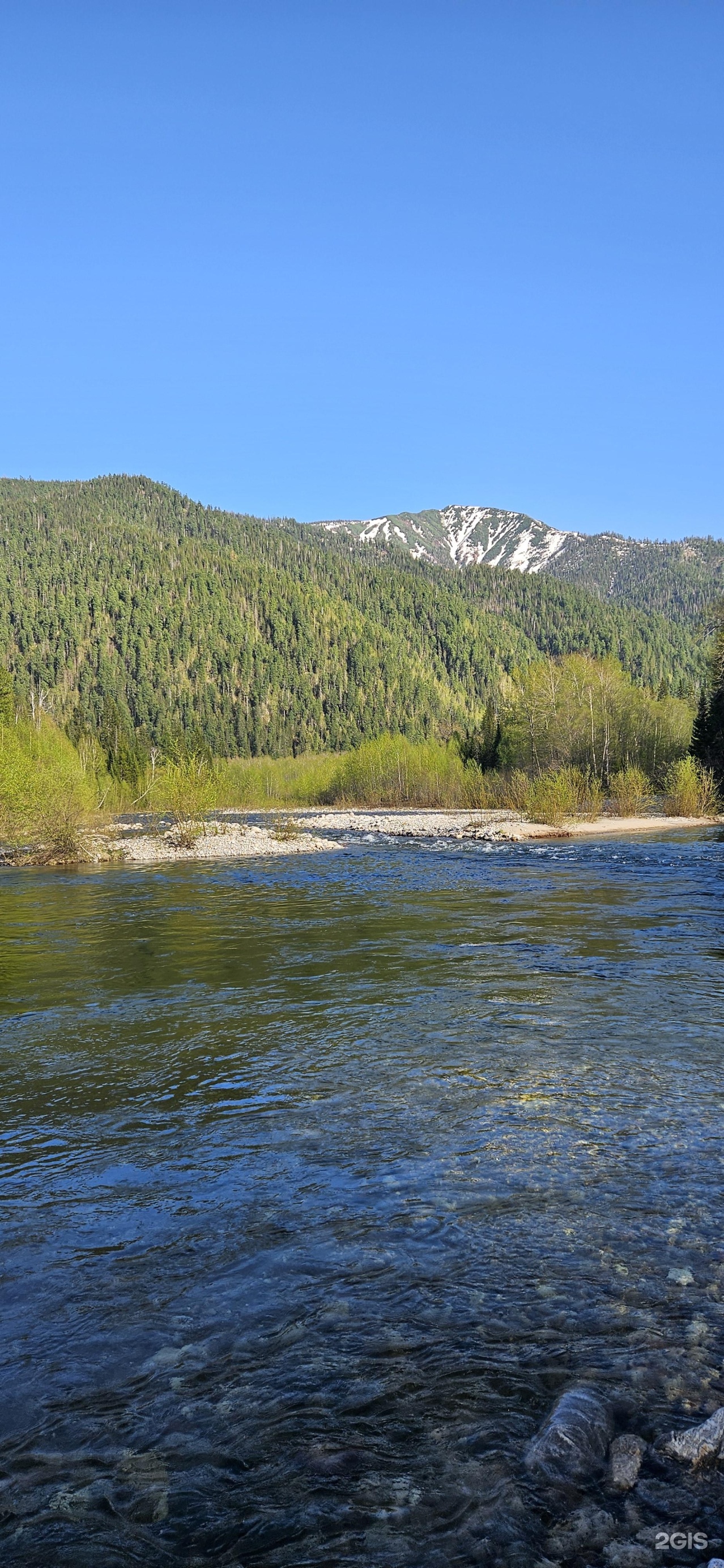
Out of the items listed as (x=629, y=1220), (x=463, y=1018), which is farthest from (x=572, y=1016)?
(x=629, y=1220)

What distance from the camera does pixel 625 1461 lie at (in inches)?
175

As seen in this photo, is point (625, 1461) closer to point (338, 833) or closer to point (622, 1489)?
point (622, 1489)

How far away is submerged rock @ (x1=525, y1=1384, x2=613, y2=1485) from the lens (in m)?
4.44

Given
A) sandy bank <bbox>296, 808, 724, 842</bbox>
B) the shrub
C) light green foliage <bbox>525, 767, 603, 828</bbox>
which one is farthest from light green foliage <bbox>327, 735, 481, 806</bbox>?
light green foliage <bbox>525, 767, 603, 828</bbox>

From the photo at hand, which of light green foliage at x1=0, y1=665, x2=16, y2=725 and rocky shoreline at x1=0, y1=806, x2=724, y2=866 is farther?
light green foliage at x1=0, y1=665, x2=16, y2=725

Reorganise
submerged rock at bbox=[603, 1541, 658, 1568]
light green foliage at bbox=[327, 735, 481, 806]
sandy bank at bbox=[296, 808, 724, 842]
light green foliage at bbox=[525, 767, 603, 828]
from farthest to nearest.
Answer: light green foliage at bbox=[327, 735, 481, 806]
light green foliage at bbox=[525, 767, 603, 828]
sandy bank at bbox=[296, 808, 724, 842]
submerged rock at bbox=[603, 1541, 658, 1568]

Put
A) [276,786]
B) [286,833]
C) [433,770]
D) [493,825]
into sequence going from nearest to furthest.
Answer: [286,833]
[493,825]
[433,770]
[276,786]

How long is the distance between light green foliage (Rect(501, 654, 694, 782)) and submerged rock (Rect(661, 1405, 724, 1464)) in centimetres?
7699

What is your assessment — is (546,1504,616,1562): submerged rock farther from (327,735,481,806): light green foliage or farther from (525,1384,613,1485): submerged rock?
(327,735,481,806): light green foliage

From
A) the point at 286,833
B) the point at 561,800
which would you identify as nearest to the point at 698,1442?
the point at 286,833

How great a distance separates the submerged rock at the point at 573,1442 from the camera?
4438 millimetres

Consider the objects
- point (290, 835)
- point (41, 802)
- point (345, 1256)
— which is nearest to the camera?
point (345, 1256)

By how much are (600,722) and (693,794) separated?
20.9 metres

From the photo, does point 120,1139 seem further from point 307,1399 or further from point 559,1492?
point 559,1492
